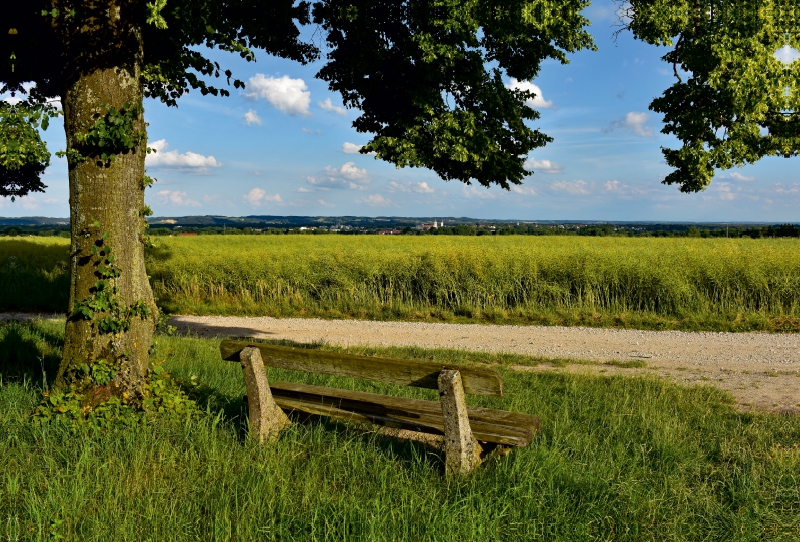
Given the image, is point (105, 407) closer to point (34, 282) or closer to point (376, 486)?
point (376, 486)

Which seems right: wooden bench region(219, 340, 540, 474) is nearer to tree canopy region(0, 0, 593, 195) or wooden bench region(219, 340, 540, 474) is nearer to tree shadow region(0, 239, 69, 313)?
tree canopy region(0, 0, 593, 195)

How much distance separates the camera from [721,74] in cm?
676

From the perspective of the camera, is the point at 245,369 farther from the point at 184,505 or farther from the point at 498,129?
the point at 498,129

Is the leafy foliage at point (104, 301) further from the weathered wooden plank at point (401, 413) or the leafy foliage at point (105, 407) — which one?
the weathered wooden plank at point (401, 413)

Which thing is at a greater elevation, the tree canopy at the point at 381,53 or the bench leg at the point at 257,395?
the tree canopy at the point at 381,53

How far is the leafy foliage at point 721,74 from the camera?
660 cm

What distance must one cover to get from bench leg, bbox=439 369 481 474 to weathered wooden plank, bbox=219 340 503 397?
0.09 metres

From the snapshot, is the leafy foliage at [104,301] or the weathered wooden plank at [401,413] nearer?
the weathered wooden plank at [401,413]

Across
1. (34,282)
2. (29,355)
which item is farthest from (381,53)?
(34,282)

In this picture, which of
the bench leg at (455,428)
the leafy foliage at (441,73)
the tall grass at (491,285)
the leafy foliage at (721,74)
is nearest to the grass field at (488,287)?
the tall grass at (491,285)

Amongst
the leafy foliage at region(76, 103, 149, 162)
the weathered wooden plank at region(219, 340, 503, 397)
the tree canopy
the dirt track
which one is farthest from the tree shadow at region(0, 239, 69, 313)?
the weathered wooden plank at region(219, 340, 503, 397)

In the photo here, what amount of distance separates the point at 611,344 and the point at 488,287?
193 inches

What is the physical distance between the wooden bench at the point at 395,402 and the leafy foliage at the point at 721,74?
16.5 feet

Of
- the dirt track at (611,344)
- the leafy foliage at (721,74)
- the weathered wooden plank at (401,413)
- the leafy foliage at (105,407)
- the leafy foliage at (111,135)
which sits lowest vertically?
the dirt track at (611,344)
